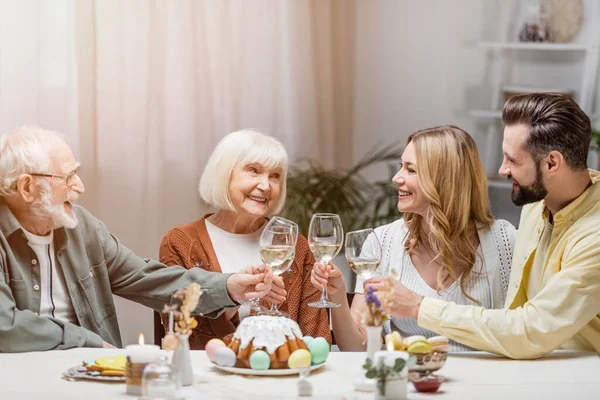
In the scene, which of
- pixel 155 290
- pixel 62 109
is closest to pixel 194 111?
pixel 62 109

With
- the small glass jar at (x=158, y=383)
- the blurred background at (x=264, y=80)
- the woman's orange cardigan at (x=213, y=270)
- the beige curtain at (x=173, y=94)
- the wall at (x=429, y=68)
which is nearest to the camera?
the small glass jar at (x=158, y=383)

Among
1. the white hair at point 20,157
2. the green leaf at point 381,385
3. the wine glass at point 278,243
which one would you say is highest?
the white hair at point 20,157

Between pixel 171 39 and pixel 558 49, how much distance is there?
2411mm

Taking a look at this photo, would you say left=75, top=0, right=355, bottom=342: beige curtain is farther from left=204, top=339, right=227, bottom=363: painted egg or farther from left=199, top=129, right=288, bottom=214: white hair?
left=204, top=339, right=227, bottom=363: painted egg

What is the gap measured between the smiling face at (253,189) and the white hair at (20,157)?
2.14 ft

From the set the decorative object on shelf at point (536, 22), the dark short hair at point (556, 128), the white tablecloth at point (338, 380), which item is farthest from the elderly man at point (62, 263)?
the decorative object on shelf at point (536, 22)

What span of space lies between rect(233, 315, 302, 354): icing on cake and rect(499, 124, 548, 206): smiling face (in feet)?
2.75

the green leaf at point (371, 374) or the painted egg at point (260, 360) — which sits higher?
the green leaf at point (371, 374)

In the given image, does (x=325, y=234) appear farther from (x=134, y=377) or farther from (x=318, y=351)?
(x=134, y=377)

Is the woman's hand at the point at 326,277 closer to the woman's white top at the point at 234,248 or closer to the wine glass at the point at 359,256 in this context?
→ the wine glass at the point at 359,256

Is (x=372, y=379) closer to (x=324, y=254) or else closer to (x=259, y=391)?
(x=259, y=391)

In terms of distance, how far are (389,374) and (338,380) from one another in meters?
0.23

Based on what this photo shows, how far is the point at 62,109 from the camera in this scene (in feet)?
12.3

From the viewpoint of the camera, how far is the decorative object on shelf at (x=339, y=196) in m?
4.81
